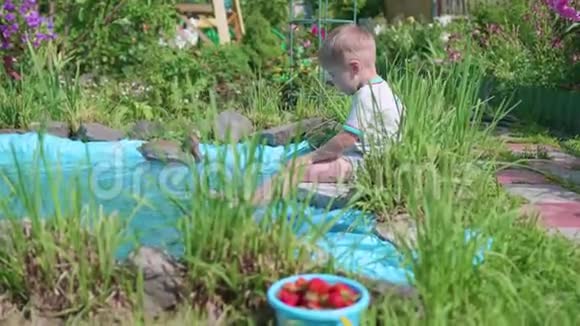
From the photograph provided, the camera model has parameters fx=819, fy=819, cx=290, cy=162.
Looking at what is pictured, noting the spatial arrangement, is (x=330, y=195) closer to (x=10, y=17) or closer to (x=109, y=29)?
(x=10, y=17)

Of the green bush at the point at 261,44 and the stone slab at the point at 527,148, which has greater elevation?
the green bush at the point at 261,44

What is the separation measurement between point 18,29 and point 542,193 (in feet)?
15.3

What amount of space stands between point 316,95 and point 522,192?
2692mm

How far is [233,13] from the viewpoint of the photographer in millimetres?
12625

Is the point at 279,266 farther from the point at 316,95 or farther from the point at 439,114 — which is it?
the point at 316,95

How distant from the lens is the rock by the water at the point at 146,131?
227 inches

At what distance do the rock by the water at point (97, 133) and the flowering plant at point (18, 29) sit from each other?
139 cm

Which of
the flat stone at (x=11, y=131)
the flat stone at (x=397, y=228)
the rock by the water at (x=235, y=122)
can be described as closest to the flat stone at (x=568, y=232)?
the flat stone at (x=397, y=228)

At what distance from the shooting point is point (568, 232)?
3.25 meters

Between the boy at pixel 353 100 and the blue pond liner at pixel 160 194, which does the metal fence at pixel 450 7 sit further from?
the boy at pixel 353 100

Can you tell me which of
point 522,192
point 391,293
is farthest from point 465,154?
point 391,293

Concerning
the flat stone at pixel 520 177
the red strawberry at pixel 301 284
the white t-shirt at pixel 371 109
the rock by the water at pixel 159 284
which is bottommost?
the flat stone at pixel 520 177

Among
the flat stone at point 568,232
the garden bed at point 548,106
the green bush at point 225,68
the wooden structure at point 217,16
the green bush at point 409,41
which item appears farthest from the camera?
the wooden structure at point 217,16

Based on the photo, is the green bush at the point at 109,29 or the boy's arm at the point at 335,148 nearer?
the boy's arm at the point at 335,148
